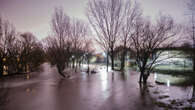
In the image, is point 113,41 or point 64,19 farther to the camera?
point 113,41

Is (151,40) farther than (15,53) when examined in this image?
No

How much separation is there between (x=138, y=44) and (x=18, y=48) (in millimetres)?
22742

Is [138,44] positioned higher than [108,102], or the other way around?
[138,44]

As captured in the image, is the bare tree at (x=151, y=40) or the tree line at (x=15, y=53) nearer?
the bare tree at (x=151, y=40)

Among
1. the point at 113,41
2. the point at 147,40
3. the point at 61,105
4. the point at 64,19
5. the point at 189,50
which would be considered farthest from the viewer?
the point at 113,41

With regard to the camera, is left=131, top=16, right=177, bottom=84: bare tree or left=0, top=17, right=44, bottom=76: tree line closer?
left=131, top=16, right=177, bottom=84: bare tree

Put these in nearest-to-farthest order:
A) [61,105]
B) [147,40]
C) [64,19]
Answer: [61,105]
[147,40]
[64,19]

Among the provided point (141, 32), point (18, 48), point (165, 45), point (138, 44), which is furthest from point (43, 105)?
point (18, 48)

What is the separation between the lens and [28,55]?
2405 centimetres

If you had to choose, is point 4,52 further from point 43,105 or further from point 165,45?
point 165,45

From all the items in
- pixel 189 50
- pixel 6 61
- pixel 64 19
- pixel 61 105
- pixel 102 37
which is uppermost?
pixel 64 19

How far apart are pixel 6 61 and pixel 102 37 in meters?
19.6

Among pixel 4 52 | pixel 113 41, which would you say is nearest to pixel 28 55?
pixel 4 52

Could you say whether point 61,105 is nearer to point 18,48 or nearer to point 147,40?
point 147,40
